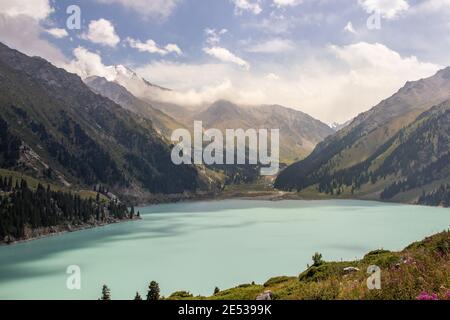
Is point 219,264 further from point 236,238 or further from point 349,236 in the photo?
point 349,236

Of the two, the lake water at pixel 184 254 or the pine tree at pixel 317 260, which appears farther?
A: the lake water at pixel 184 254

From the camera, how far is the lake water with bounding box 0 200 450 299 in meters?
84.3

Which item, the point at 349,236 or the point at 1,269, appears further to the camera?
the point at 349,236

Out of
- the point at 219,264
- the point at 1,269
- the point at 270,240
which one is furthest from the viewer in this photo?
the point at 270,240

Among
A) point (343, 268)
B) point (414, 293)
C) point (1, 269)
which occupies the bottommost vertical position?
point (1, 269)

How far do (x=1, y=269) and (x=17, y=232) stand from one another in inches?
2231

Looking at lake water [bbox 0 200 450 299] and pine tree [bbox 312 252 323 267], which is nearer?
pine tree [bbox 312 252 323 267]

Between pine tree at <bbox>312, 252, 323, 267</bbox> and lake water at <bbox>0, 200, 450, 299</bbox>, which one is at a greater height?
pine tree at <bbox>312, 252, 323, 267</bbox>

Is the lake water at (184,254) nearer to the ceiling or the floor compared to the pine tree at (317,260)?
nearer to the floor

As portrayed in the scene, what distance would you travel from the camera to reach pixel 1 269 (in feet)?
355

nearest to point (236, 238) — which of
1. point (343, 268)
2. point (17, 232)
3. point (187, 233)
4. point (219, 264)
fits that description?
point (187, 233)

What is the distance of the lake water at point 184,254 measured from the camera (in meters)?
84.3

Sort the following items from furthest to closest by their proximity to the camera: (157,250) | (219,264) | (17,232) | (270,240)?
(17,232) → (270,240) → (157,250) → (219,264)

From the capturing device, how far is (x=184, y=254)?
118 metres
